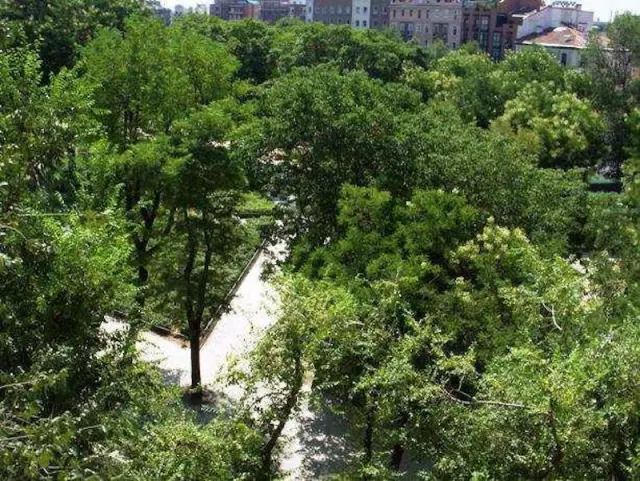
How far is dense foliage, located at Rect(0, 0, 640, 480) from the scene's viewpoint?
7.84m

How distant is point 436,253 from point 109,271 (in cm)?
651

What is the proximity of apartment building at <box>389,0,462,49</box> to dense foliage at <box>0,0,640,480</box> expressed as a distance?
60.6m

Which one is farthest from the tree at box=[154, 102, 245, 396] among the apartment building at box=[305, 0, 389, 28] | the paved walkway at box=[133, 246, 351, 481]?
the apartment building at box=[305, 0, 389, 28]

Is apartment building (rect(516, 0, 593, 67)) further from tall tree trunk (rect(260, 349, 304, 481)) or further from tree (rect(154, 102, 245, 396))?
tall tree trunk (rect(260, 349, 304, 481))

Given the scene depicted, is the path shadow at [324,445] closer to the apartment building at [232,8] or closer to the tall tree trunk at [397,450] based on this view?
the tall tree trunk at [397,450]

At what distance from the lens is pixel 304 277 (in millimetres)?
12055

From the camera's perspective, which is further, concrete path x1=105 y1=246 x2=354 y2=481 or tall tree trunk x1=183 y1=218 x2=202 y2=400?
tall tree trunk x1=183 y1=218 x2=202 y2=400

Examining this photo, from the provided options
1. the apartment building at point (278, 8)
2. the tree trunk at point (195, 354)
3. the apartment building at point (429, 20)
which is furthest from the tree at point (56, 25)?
the apartment building at point (278, 8)

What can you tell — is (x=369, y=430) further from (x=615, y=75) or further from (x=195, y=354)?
(x=615, y=75)

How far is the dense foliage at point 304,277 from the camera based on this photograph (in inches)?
308

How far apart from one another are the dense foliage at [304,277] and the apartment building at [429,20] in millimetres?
60617

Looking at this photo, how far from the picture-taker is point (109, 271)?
8.80 meters

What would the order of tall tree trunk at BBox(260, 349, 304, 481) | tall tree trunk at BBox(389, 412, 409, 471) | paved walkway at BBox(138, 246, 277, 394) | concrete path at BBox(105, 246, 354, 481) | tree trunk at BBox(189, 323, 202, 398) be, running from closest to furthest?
1. tall tree trunk at BBox(260, 349, 304, 481)
2. tall tree trunk at BBox(389, 412, 409, 471)
3. concrete path at BBox(105, 246, 354, 481)
4. tree trunk at BBox(189, 323, 202, 398)
5. paved walkway at BBox(138, 246, 277, 394)

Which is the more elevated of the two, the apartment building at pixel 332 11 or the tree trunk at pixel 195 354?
the apartment building at pixel 332 11
